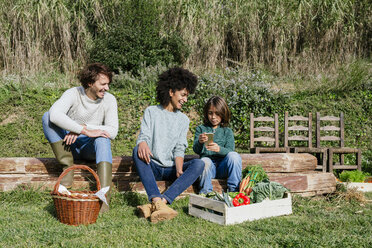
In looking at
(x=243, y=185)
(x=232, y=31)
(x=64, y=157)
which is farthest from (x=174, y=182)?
(x=232, y=31)

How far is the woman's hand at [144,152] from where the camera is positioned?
11.3 feet

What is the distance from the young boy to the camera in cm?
342

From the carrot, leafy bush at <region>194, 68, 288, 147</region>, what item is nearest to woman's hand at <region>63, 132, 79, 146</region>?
the carrot

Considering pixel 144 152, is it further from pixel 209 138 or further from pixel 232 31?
pixel 232 31

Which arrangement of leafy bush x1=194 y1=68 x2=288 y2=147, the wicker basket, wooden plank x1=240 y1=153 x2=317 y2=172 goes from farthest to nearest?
leafy bush x1=194 y1=68 x2=288 y2=147, wooden plank x1=240 y1=153 x2=317 y2=172, the wicker basket

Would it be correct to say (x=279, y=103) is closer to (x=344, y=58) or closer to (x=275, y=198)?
(x=344, y=58)

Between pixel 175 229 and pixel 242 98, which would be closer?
pixel 175 229

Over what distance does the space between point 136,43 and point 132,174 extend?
5504 millimetres

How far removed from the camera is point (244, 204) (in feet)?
10.9

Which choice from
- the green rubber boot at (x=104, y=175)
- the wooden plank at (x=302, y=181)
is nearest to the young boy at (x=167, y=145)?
the green rubber boot at (x=104, y=175)

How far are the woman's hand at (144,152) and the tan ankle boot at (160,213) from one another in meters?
0.45

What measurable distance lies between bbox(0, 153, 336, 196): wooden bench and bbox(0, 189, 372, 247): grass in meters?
0.25

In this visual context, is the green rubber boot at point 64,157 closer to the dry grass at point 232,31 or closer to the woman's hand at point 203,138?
the woman's hand at point 203,138

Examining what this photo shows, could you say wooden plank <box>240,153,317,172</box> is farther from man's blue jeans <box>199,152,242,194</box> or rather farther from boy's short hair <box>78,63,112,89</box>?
boy's short hair <box>78,63,112,89</box>
